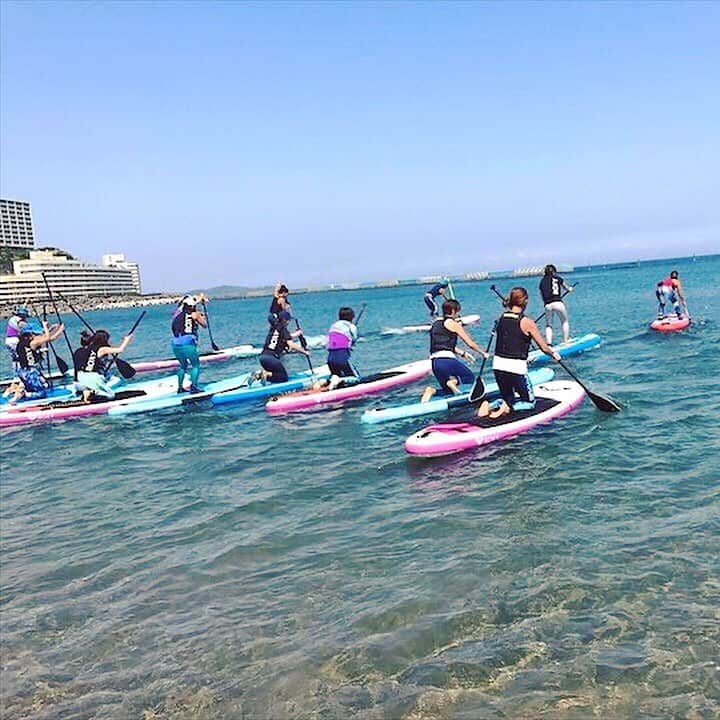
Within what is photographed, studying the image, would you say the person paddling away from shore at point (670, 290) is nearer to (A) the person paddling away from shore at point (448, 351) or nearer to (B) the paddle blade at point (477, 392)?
(A) the person paddling away from shore at point (448, 351)

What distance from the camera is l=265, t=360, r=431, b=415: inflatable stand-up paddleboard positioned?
1455cm

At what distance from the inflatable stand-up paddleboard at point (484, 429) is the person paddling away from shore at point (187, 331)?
23.4 feet

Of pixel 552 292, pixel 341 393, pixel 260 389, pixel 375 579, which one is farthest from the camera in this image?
pixel 552 292

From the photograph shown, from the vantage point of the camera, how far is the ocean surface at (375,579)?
463 centimetres

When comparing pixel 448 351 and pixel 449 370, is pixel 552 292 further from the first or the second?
pixel 448 351

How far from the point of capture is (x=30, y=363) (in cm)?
1823

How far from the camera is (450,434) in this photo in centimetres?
1007

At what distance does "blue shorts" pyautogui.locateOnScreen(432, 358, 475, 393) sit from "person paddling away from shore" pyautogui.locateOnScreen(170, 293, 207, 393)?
18.7ft

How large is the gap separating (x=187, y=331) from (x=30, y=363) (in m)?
5.32

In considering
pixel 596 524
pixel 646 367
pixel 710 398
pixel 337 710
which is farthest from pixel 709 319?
pixel 337 710

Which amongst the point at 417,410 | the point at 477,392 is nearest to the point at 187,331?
the point at 417,410

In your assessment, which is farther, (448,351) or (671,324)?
(671,324)

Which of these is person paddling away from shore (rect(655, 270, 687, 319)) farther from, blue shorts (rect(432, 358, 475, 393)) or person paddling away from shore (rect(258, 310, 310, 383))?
person paddling away from shore (rect(258, 310, 310, 383))

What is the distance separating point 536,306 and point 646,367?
35.7 metres
